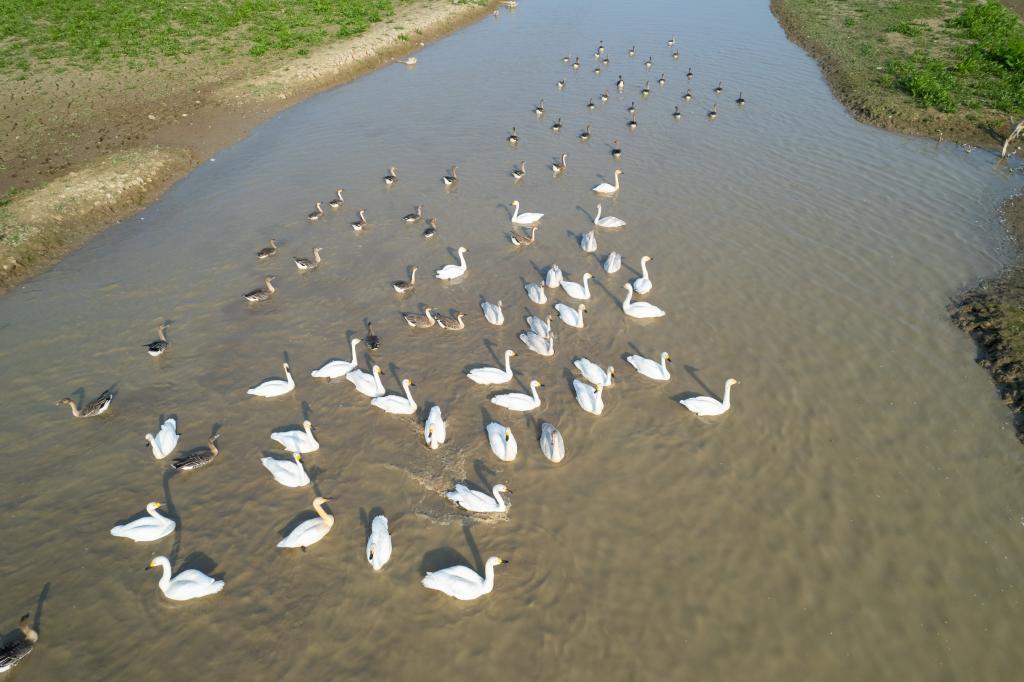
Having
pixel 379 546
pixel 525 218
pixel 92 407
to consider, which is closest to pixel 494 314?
pixel 525 218

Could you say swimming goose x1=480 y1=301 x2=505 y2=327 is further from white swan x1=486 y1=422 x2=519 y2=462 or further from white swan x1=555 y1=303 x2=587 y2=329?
white swan x1=486 y1=422 x2=519 y2=462

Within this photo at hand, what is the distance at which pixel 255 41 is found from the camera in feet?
111

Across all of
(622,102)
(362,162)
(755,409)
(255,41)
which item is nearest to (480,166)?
(362,162)

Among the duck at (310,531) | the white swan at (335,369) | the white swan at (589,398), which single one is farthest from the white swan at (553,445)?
the white swan at (335,369)

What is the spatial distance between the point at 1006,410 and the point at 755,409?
5.38 m

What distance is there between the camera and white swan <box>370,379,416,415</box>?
11.9 meters

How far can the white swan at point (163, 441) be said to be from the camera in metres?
11.1

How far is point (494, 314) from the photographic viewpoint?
14570mm

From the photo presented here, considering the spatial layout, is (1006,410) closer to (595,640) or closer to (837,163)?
(595,640)

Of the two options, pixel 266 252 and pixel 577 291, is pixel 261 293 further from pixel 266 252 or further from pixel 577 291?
pixel 577 291

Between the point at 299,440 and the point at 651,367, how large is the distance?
8.08 meters

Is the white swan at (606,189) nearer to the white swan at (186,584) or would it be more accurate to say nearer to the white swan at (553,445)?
the white swan at (553,445)

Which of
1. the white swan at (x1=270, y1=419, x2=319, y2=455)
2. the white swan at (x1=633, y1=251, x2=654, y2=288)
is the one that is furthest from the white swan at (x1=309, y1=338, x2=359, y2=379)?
the white swan at (x1=633, y1=251, x2=654, y2=288)

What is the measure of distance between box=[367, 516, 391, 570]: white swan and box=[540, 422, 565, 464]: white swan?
11.5ft
